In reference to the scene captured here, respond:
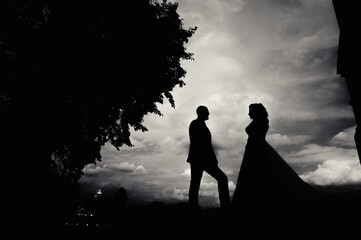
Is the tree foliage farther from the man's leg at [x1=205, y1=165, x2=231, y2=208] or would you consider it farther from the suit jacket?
the man's leg at [x1=205, y1=165, x2=231, y2=208]

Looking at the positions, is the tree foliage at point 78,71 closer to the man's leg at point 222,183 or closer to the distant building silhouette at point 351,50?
the man's leg at point 222,183

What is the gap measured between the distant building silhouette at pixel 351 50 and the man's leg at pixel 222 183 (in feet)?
44.5

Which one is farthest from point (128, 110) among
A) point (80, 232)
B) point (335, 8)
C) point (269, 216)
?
point (335, 8)

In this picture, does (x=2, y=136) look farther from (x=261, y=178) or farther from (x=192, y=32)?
(x=192, y=32)

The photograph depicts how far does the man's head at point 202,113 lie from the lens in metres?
4.91

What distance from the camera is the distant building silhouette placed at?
A: 13.5 metres

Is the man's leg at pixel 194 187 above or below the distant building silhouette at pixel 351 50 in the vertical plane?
below

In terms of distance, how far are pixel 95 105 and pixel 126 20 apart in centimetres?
442

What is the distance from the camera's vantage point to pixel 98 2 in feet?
34.8

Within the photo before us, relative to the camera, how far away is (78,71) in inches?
399

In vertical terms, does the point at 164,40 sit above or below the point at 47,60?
above

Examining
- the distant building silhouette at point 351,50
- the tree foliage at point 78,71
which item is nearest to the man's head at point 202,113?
the tree foliage at point 78,71

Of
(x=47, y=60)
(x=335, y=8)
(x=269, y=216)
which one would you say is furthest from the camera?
(x=335, y=8)

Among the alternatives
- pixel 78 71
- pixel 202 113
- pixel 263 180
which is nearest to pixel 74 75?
pixel 78 71
